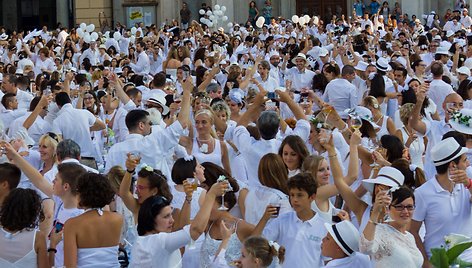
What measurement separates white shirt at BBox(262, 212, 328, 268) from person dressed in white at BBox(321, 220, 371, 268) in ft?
2.24

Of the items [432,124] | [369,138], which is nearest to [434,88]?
[432,124]

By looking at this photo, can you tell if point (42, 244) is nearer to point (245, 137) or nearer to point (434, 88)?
point (245, 137)

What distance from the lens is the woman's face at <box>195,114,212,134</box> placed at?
11188mm

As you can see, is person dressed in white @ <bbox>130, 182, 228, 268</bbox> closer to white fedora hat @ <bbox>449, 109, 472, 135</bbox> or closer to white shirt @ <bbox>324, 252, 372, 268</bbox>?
white shirt @ <bbox>324, 252, 372, 268</bbox>

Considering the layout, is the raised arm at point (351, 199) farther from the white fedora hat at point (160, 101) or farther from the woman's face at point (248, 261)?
the white fedora hat at point (160, 101)

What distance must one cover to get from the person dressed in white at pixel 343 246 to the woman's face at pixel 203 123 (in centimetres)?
403

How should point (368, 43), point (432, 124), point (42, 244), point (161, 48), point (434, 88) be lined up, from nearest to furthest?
point (42, 244) → point (432, 124) → point (434, 88) → point (368, 43) → point (161, 48)

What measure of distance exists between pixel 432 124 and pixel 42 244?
18.4 feet

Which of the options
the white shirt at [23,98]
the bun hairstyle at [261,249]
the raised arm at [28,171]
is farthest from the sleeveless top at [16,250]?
the white shirt at [23,98]

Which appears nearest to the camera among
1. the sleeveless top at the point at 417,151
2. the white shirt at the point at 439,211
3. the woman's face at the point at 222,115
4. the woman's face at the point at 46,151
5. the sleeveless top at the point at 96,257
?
the sleeveless top at the point at 96,257

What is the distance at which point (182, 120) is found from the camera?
10.6 meters

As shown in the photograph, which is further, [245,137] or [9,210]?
[245,137]

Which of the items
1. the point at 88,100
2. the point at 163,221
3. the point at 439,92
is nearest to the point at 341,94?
the point at 439,92

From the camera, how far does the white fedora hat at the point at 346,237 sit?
283 inches
